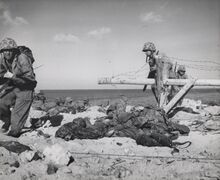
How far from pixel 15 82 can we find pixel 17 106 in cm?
57

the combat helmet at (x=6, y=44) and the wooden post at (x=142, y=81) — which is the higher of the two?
the combat helmet at (x=6, y=44)

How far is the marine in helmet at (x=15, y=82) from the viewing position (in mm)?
5301

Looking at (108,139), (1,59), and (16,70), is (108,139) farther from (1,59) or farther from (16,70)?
(1,59)

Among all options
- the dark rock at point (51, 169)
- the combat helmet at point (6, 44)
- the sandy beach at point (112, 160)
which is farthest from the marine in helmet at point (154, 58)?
the dark rock at point (51, 169)

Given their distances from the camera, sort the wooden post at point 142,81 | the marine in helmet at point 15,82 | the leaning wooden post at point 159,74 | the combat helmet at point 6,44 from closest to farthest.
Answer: the combat helmet at point 6,44 < the marine in helmet at point 15,82 < the wooden post at point 142,81 < the leaning wooden post at point 159,74

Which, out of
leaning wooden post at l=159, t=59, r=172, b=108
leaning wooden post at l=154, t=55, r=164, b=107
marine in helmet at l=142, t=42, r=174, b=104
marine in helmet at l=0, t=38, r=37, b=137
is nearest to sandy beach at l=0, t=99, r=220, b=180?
marine in helmet at l=0, t=38, r=37, b=137

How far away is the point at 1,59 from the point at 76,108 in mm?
4415

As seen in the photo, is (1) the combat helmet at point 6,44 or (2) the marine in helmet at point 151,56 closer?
(1) the combat helmet at point 6,44

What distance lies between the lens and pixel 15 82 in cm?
533

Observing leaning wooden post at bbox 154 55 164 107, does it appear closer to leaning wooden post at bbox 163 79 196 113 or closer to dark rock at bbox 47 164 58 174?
leaning wooden post at bbox 163 79 196 113

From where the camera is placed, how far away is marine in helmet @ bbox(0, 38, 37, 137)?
530cm

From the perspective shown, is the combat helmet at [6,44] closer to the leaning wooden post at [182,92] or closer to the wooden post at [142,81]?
the wooden post at [142,81]

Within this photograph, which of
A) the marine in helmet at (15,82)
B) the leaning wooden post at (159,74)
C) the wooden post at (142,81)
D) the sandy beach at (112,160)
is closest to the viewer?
the sandy beach at (112,160)

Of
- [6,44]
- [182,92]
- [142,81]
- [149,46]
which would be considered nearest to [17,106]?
[6,44]
